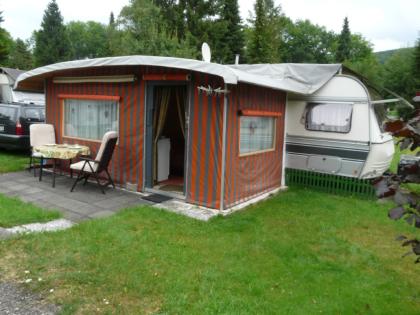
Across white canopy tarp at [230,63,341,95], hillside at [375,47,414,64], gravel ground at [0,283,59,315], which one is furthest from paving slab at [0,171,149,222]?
hillside at [375,47,414,64]

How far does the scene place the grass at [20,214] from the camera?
4666 mm

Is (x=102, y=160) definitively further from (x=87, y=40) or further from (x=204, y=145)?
(x=87, y=40)

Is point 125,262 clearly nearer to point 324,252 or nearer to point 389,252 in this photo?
point 324,252

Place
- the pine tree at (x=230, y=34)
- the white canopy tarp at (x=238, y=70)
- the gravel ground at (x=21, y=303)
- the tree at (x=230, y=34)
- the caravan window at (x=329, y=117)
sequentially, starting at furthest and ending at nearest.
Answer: the pine tree at (x=230, y=34)
the tree at (x=230, y=34)
the caravan window at (x=329, y=117)
the white canopy tarp at (x=238, y=70)
the gravel ground at (x=21, y=303)

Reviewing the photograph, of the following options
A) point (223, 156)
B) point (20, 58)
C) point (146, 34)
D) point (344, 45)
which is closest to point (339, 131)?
point (223, 156)

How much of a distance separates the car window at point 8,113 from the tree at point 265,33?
22294 millimetres

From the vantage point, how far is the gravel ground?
2.84 metres

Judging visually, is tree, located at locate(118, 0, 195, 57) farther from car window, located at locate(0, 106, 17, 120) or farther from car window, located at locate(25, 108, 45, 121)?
car window, located at locate(0, 106, 17, 120)

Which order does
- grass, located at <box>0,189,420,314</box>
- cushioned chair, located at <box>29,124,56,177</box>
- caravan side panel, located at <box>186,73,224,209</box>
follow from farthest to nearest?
cushioned chair, located at <box>29,124,56,177</box>
caravan side panel, located at <box>186,73,224,209</box>
grass, located at <box>0,189,420,314</box>

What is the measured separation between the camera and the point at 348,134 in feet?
23.5

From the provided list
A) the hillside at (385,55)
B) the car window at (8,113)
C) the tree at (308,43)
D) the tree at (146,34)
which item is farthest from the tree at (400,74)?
the car window at (8,113)

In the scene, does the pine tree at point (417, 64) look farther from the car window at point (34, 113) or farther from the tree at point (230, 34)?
the car window at point (34, 113)

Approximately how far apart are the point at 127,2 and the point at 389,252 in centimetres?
2873

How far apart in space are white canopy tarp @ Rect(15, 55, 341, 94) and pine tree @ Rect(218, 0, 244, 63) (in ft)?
72.9
